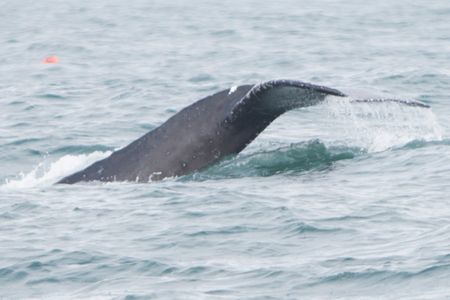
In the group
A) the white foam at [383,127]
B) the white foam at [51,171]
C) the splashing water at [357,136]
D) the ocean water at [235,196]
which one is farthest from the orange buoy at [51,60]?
the white foam at [51,171]

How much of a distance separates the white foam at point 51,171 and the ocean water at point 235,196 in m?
0.04

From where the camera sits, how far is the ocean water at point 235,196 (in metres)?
10.3

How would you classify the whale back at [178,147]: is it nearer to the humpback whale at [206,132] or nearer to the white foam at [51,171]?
the humpback whale at [206,132]

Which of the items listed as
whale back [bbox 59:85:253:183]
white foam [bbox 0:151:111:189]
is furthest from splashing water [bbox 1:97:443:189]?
whale back [bbox 59:85:253:183]

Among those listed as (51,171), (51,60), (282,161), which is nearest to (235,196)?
(282,161)

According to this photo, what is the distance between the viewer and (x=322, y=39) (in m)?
31.0

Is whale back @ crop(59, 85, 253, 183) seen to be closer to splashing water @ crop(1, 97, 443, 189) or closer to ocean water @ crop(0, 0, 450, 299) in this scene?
ocean water @ crop(0, 0, 450, 299)

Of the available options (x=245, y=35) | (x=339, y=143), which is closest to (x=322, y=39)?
(x=245, y=35)

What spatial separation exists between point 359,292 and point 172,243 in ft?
7.26

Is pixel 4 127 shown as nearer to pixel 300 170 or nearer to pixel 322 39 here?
pixel 300 170

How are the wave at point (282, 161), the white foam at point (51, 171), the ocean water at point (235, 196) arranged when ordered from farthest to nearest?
the white foam at point (51, 171), the wave at point (282, 161), the ocean water at point (235, 196)

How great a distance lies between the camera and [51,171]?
619 inches

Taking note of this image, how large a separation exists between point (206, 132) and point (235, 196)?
2.33ft

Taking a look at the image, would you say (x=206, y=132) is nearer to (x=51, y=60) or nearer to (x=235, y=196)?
(x=235, y=196)
